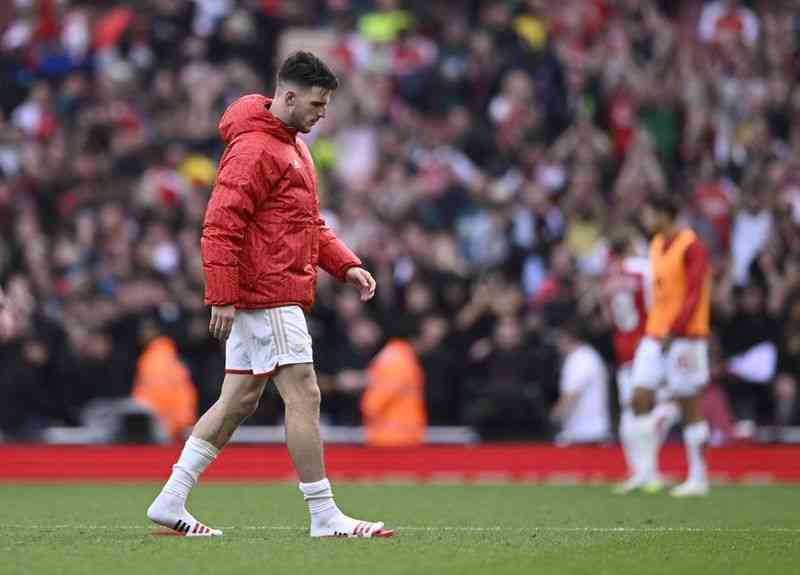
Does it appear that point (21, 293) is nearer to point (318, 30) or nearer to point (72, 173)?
point (72, 173)

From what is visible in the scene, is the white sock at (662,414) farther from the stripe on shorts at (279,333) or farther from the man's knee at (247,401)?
the stripe on shorts at (279,333)

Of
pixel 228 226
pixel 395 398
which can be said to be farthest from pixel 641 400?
pixel 228 226

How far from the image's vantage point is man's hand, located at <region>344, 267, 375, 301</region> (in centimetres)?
969

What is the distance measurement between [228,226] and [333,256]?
961mm

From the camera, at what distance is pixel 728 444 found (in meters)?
18.9

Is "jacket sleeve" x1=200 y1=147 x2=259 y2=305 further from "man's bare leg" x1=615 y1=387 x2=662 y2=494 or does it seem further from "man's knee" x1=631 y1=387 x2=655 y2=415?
"man's bare leg" x1=615 y1=387 x2=662 y2=494

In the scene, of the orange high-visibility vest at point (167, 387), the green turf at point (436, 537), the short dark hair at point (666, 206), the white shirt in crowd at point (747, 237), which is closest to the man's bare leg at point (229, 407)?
the green turf at point (436, 537)

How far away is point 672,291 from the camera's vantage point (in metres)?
15.3

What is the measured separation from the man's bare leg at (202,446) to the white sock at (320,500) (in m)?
0.51

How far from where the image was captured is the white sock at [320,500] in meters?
9.34


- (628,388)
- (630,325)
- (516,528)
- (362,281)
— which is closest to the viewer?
(362,281)

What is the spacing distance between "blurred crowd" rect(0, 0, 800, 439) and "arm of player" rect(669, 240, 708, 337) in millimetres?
4149

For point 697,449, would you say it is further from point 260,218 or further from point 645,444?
point 260,218

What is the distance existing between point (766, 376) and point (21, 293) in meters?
8.08
